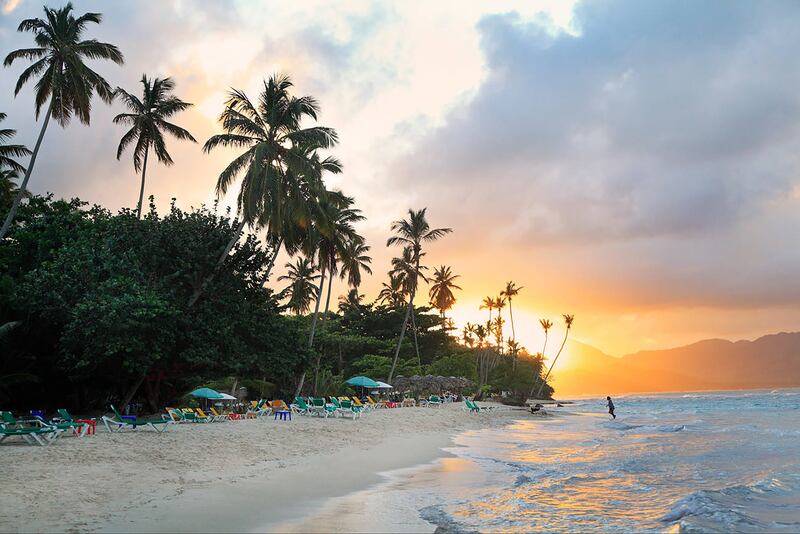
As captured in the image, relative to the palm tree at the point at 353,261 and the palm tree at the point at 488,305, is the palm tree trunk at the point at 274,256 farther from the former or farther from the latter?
the palm tree at the point at 488,305

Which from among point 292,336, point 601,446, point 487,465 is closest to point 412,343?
point 292,336

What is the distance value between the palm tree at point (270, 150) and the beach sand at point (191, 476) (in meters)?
9.86

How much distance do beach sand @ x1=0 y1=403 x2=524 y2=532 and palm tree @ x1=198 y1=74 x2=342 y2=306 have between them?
388 inches

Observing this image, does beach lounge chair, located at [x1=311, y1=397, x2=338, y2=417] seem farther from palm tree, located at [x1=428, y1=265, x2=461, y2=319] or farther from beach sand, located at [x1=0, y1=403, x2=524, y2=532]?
palm tree, located at [x1=428, y1=265, x2=461, y2=319]

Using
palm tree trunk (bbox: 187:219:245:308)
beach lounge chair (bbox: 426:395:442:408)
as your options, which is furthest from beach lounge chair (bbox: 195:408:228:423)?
beach lounge chair (bbox: 426:395:442:408)

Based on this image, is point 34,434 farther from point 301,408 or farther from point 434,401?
point 434,401

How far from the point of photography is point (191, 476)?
428 inches

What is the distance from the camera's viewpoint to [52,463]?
1081cm

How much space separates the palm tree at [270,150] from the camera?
79.1 ft

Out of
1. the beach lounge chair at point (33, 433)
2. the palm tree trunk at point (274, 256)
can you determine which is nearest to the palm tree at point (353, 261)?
the palm tree trunk at point (274, 256)

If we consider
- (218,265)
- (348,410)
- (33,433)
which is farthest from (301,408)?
(33,433)

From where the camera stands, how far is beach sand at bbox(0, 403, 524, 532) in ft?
24.9

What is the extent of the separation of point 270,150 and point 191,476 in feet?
55.0

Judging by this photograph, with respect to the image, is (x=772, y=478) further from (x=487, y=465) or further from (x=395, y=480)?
(x=395, y=480)
